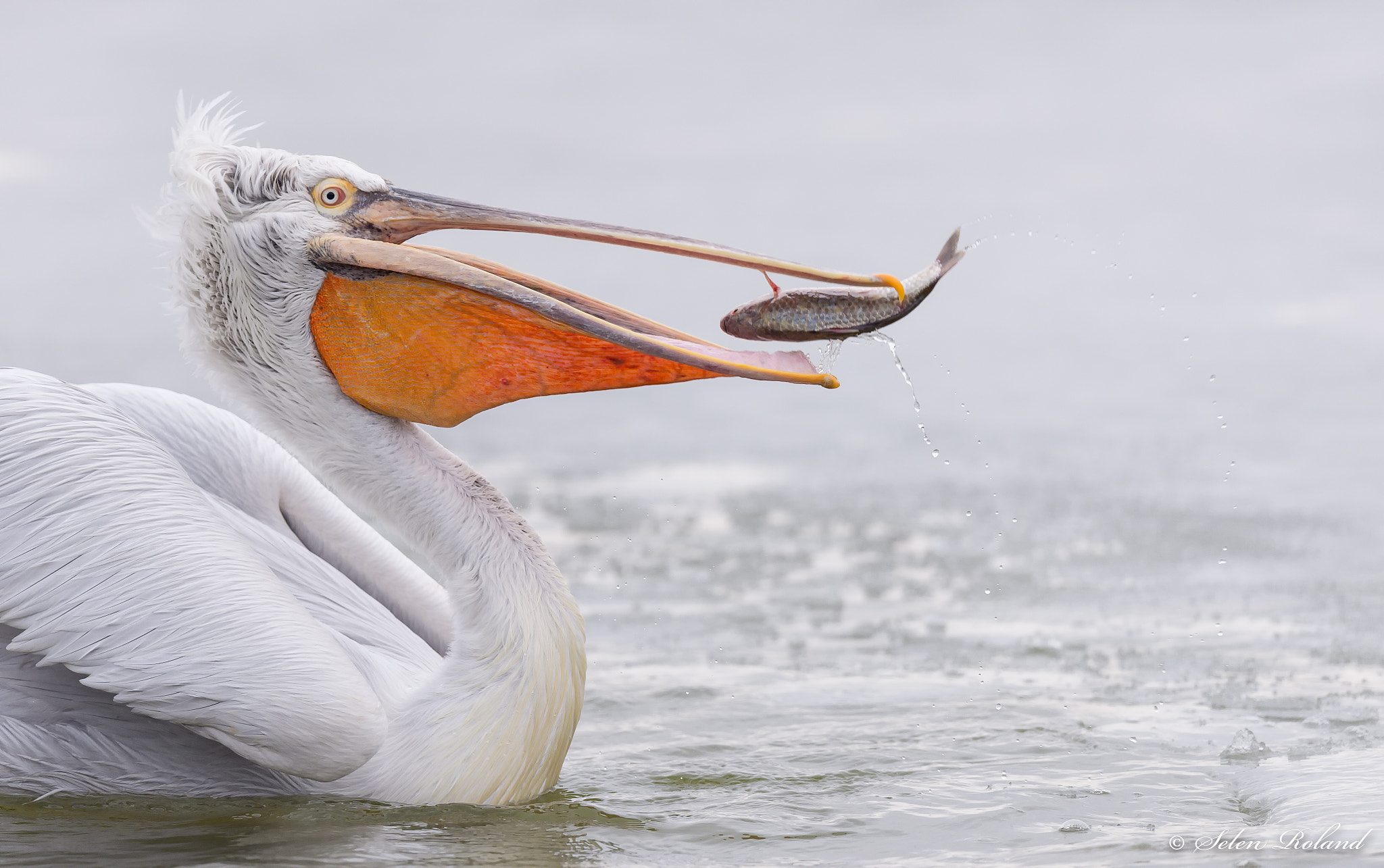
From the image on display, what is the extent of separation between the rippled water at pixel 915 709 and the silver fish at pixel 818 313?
1.18 m

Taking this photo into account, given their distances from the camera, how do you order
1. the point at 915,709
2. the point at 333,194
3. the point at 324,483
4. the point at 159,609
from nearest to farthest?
1. the point at 159,609
2. the point at 333,194
3. the point at 324,483
4. the point at 915,709

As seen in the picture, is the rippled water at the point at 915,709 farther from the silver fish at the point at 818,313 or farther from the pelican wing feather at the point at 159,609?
the silver fish at the point at 818,313

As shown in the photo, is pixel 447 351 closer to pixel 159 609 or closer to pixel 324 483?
pixel 324 483

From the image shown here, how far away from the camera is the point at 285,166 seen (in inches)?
135

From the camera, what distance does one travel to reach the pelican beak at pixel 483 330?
326 cm

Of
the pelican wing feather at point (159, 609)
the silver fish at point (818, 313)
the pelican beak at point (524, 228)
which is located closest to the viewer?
the pelican wing feather at point (159, 609)

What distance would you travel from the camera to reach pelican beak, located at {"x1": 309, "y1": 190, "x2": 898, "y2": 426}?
10.7ft

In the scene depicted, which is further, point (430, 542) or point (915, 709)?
point (915, 709)

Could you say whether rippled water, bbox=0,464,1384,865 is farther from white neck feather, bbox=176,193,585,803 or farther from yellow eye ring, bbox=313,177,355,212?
yellow eye ring, bbox=313,177,355,212

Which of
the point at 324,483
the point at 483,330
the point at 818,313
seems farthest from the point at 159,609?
the point at 818,313

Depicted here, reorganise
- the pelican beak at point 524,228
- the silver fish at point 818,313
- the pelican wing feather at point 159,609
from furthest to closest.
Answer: the silver fish at point 818,313 → the pelican beak at point 524,228 → the pelican wing feather at point 159,609

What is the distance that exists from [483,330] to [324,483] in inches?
24.4

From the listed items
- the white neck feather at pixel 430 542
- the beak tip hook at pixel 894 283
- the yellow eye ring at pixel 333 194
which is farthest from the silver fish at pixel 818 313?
the yellow eye ring at pixel 333 194

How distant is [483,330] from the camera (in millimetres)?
3350
